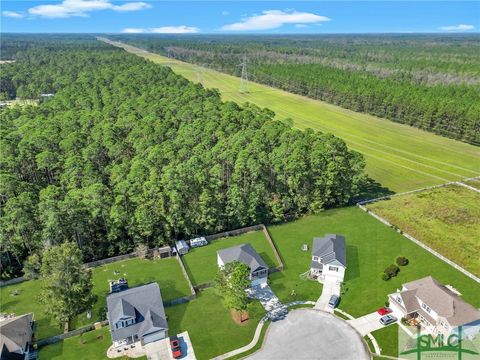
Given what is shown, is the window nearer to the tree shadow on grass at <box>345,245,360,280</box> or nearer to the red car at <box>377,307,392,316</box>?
the red car at <box>377,307,392,316</box>

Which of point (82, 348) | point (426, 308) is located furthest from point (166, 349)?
point (426, 308)

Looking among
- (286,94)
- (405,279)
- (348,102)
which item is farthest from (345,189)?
(286,94)

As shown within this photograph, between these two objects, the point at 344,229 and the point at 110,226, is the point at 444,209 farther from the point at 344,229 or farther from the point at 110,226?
the point at 110,226

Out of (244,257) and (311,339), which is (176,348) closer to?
→ (311,339)

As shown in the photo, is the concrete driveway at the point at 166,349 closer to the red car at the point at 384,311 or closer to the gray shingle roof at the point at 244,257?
the gray shingle roof at the point at 244,257

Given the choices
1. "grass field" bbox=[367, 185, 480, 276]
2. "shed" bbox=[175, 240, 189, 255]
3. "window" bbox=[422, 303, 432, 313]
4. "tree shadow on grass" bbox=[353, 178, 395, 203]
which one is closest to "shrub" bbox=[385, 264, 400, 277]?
"window" bbox=[422, 303, 432, 313]

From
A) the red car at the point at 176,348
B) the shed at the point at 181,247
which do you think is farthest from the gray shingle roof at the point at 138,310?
the shed at the point at 181,247
